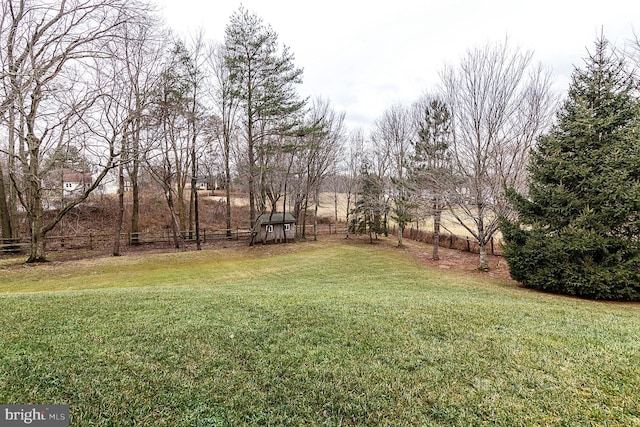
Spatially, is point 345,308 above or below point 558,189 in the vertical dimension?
below

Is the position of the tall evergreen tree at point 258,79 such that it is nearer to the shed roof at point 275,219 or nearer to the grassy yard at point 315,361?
the shed roof at point 275,219

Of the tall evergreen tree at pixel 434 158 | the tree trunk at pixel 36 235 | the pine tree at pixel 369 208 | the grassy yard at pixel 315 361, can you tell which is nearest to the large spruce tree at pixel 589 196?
the grassy yard at pixel 315 361

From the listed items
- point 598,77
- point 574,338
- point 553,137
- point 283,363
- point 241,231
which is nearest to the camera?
point 283,363

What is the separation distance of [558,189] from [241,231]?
19.2 m

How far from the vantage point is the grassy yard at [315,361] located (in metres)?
2.11

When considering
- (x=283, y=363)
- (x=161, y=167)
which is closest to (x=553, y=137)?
(x=283, y=363)

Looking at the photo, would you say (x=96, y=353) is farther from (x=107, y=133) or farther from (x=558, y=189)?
(x=107, y=133)

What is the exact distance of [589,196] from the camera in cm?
734

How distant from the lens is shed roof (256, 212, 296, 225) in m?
19.0

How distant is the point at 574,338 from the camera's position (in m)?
3.42

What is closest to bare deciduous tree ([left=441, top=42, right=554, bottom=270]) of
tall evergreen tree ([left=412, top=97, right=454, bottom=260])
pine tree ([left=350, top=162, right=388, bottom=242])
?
tall evergreen tree ([left=412, top=97, right=454, bottom=260])

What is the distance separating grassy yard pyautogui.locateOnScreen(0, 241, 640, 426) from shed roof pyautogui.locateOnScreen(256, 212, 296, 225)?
13853 mm

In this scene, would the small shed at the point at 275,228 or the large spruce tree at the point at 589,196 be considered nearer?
the large spruce tree at the point at 589,196

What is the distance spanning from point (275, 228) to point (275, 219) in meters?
0.63
